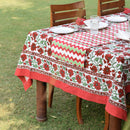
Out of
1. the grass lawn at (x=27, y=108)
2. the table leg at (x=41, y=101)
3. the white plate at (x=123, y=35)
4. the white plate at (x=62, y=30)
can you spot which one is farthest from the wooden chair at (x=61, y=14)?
the white plate at (x=123, y=35)

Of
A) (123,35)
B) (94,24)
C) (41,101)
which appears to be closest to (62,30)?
(94,24)

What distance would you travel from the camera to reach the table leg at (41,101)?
2758 mm

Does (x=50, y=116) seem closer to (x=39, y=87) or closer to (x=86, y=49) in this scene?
(x=39, y=87)

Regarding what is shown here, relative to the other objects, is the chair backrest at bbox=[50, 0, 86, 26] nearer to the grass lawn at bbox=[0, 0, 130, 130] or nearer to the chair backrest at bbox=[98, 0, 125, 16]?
the chair backrest at bbox=[98, 0, 125, 16]

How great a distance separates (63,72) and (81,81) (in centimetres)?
19

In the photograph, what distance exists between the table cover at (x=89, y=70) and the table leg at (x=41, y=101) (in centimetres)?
12

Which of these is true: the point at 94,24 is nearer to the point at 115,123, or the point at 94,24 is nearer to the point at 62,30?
the point at 62,30

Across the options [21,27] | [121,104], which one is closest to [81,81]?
[121,104]

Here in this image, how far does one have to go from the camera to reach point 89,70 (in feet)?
7.49

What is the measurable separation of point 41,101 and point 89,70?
760 mm


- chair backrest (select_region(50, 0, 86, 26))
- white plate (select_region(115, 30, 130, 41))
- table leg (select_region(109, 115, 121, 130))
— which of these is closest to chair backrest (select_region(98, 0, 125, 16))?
chair backrest (select_region(50, 0, 86, 26))

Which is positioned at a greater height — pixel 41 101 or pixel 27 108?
pixel 41 101

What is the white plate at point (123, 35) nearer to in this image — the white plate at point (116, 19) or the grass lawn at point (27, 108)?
the white plate at point (116, 19)

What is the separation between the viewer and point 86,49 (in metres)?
2.26
